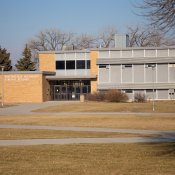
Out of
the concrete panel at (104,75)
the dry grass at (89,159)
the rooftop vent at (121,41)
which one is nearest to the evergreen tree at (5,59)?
the rooftop vent at (121,41)

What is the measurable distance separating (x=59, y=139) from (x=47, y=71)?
45363mm

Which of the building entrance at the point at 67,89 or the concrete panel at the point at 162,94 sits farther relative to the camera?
the building entrance at the point at 67,89

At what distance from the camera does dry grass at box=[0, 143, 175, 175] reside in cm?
1041

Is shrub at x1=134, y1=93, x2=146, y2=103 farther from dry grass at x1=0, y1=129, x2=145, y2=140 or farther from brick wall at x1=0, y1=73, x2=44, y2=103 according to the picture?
dry grass at x1=0, y1=129, x2=145, y2=140

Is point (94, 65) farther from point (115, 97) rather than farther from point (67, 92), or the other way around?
point (115, 97)

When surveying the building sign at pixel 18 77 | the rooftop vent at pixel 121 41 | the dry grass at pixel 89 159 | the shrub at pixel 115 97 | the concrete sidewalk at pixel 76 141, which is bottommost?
the concrete sidewalk at pixel 76 141

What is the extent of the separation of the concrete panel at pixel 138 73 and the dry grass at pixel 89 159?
45563mm

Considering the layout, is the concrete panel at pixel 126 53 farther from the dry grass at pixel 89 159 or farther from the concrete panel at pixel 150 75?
the dry grass at pixel 89 159

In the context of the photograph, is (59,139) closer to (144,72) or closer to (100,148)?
(100,148)

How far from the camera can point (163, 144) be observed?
16.6m

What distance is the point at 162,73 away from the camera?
61.2m

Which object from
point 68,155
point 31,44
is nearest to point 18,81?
point 31,44

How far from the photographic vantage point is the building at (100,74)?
198ft

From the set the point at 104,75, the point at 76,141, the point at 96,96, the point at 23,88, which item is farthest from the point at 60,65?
the point at 76,141
